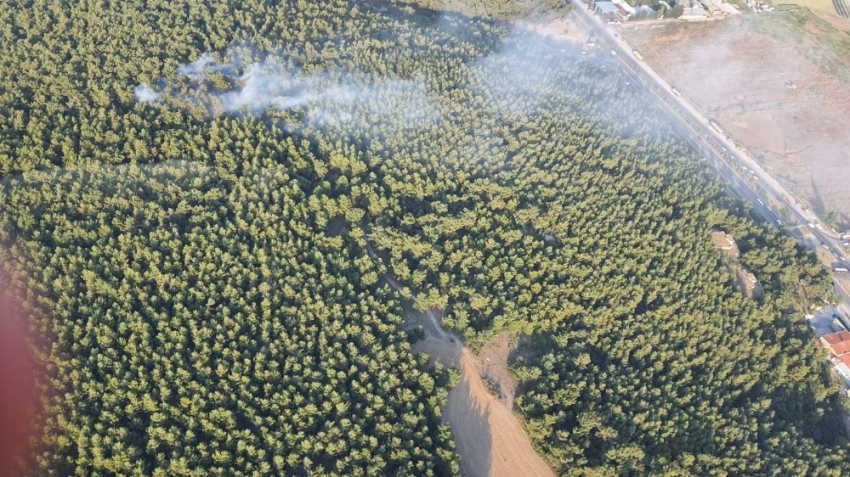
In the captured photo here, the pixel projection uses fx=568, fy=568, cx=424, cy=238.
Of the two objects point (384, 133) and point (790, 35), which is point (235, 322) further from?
point (790, 35)

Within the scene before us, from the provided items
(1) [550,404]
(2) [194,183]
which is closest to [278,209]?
(2) [194,183]

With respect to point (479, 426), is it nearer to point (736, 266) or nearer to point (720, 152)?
point (736, 266)

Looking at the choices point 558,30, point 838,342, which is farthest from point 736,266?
point 558,30

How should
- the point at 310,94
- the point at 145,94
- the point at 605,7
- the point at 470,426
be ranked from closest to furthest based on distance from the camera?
the point at 470,426
the point at 145,94
the point at 310,94
the point at 605,7

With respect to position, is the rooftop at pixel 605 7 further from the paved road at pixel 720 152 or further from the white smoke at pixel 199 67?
the white smoke at pixel 199 67

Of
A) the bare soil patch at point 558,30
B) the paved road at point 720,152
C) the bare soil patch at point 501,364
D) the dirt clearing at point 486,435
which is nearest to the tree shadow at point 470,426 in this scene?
the dirt clearing at point 486,435
